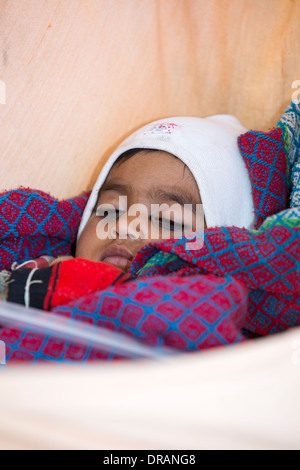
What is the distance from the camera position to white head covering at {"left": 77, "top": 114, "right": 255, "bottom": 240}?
30.0 inches

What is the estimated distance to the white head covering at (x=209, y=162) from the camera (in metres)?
0.76

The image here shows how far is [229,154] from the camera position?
32.0 inches

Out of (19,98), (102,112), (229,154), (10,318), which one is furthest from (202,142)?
(10,318)

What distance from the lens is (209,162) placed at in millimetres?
777

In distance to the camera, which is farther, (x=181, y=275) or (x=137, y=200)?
(x=137, y=200)

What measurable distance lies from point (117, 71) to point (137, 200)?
28cm

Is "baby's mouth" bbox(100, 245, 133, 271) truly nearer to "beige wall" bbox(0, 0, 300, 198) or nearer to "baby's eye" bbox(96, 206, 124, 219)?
"baby's eye" bbox(96, 206, 124, 219)

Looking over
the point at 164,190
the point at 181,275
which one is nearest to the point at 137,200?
the point at 164,190

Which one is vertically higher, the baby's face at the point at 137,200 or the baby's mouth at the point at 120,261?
the baby's face at the point at 137,200

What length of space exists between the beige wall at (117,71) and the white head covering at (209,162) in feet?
0.25

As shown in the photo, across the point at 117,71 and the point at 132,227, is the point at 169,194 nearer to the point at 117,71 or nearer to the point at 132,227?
the point at 132,227

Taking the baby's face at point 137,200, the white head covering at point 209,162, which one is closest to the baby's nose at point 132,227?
the baby's face at point 137,200

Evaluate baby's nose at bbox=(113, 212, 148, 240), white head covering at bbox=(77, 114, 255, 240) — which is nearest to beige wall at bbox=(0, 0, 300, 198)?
white head covering at bbox=(77, 114, 255, 240)

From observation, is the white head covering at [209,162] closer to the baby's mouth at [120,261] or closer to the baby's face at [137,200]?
the baby's face at [137,200]
